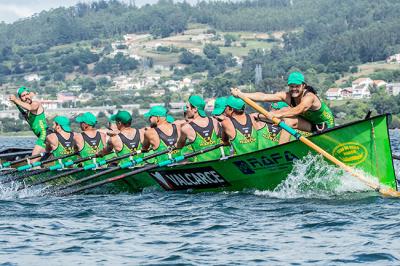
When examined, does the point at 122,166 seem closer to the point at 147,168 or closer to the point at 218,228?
the point at 147,168

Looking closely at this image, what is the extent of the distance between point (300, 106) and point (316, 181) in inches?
47.8

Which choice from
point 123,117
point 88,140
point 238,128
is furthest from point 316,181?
point 88,140

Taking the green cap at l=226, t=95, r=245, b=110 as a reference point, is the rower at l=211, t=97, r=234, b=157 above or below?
below

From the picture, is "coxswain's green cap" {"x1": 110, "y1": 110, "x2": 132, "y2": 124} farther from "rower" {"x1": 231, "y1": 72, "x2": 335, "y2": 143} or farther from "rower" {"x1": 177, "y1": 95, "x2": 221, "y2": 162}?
"rower" {"x1": 231, "y1": 72, "x2": 335, "y2": 143}

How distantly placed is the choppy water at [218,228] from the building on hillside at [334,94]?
100 m

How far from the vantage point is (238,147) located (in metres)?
18.7

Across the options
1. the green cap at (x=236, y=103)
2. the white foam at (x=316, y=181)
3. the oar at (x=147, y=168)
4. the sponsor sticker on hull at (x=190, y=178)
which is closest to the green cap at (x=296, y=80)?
the white foam at (x=316, y=181)

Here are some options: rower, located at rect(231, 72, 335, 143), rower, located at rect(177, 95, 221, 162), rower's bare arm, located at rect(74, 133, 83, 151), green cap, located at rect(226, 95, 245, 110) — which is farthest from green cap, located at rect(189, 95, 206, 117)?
rower's bare arm, located at rect(74, 133, 83, 151)

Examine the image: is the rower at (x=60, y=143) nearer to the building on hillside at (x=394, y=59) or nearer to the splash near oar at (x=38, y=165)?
the splash near oar at (x=38, y=165)

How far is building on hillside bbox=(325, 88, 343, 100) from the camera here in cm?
11869

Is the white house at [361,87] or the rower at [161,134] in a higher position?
the rower at [161,134]

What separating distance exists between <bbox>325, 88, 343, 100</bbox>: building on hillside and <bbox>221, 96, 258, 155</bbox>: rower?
99.0m

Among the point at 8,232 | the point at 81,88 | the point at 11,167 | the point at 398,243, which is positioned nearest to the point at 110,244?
the point at 8,232

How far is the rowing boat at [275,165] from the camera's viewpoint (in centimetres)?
1623
